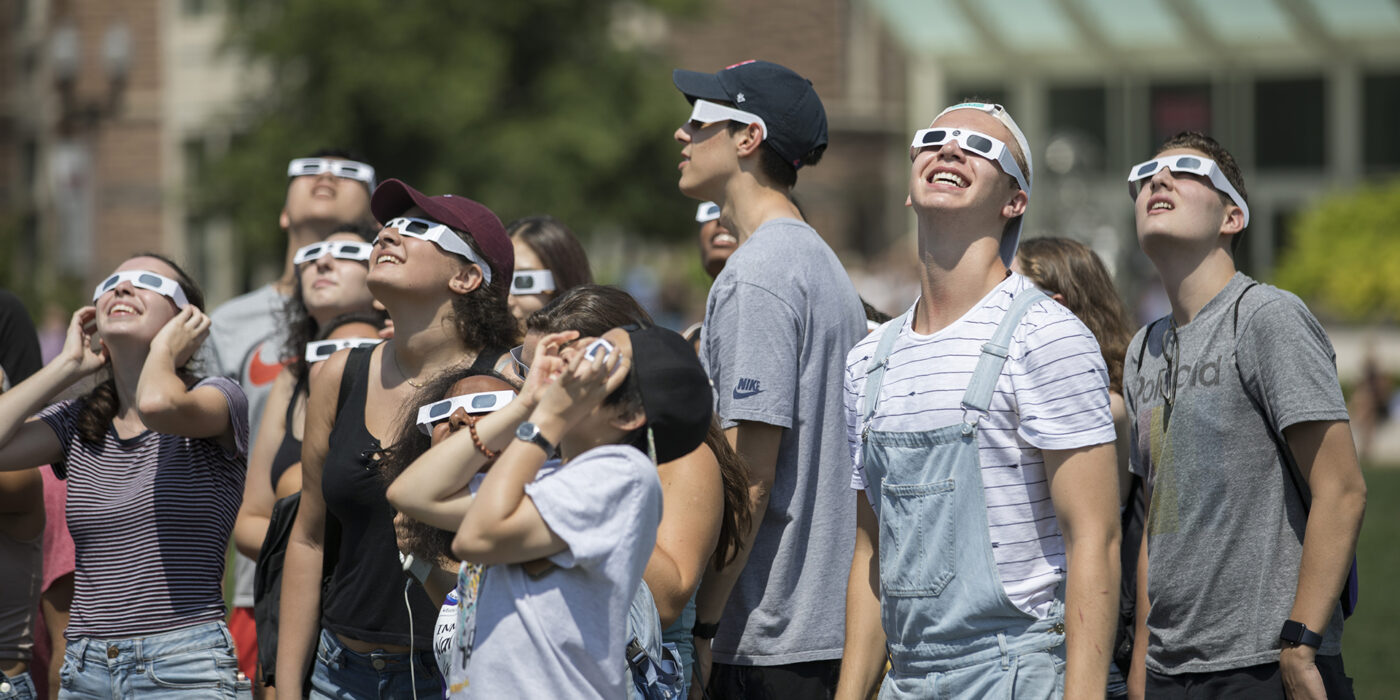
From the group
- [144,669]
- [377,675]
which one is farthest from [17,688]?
[377,675]

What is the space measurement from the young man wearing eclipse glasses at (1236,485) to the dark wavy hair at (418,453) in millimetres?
1742

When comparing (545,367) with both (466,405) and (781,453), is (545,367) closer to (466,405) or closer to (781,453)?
(466,405)

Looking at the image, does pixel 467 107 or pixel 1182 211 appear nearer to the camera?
pixel 1182 211

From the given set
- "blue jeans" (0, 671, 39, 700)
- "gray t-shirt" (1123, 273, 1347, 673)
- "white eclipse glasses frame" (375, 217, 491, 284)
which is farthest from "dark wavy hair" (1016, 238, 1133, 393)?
"blue jeans" (0, 671, 39, 700)

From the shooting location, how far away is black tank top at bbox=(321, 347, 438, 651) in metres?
3.82

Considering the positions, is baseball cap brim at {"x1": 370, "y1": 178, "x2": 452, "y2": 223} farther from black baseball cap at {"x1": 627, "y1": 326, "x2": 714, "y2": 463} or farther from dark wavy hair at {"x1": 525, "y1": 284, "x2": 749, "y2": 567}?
black baseball cap at {"x1": 627, "y1": 326, "x2": 714, "y2": 463}

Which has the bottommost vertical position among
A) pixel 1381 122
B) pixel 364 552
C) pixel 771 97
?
pixel 364 552

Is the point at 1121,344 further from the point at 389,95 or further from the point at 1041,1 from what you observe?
the point at 1041,1

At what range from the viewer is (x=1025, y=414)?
3221mm

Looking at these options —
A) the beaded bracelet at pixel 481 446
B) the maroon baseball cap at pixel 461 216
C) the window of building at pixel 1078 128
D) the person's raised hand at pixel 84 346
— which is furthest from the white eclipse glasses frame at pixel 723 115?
the window of building at pixel 1078 128

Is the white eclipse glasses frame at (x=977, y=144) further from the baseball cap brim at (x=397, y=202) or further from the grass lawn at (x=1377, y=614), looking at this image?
the grass lawn at (x=1377, y=614)

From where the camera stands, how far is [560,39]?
82.9 ft

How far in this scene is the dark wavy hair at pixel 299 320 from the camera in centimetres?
539

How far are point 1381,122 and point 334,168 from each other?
98.9 ft
